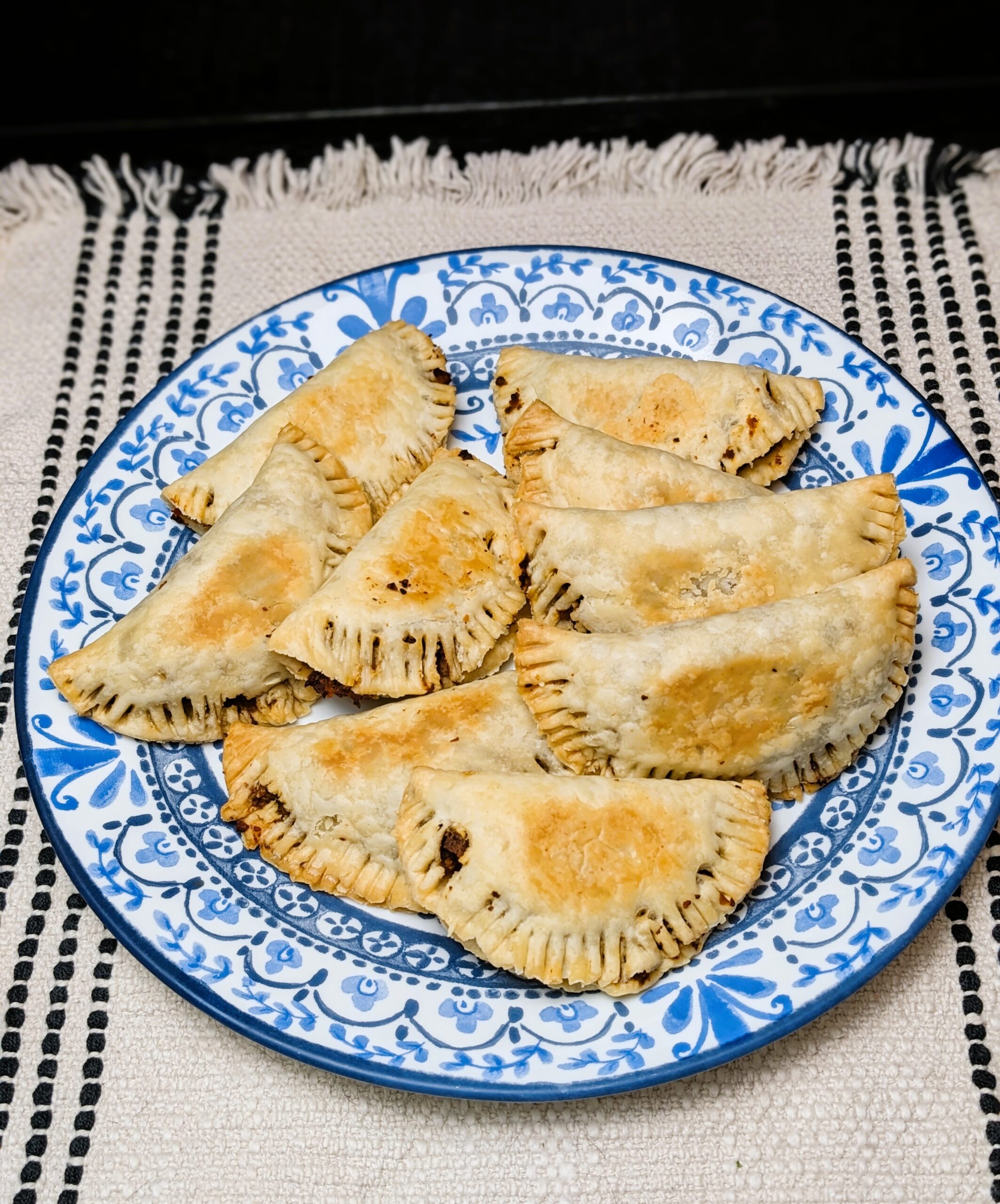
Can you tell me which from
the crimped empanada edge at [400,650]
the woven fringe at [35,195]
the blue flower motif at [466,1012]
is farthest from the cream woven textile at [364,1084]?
the crimped empanada edge at [400,650]

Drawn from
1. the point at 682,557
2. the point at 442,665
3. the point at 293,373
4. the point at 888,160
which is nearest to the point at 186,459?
the point at 293,373

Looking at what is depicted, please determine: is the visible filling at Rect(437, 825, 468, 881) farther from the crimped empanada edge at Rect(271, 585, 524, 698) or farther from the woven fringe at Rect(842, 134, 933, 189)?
the woven fringe at Rect(842, 134, 933, 189)

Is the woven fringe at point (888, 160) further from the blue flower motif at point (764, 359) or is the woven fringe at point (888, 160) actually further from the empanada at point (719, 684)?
the empanada at point (719, 684)

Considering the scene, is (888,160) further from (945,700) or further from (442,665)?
(442,665)

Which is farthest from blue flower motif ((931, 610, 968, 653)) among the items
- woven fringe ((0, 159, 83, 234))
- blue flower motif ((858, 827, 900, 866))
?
woven fringe ((0, 159, 83, 234))

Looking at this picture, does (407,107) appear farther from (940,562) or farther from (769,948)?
(769,948)
